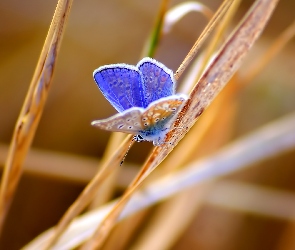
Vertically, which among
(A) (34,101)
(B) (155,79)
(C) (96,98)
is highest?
(B) (155,79)

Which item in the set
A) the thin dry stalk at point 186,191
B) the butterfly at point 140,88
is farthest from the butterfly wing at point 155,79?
the thin dry stalk at point 186,191

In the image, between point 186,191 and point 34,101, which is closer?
point 34,101

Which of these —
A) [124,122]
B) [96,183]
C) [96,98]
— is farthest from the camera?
[96,98]

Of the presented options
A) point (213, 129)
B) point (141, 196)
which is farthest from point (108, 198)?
point (213, 129)

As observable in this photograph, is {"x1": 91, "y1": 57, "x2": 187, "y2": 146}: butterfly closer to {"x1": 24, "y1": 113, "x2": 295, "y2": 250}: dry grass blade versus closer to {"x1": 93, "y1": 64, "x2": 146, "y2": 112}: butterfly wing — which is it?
{"x1": 93, "y1": 64, "x2": 146, "y2": 112}: butterfly wing

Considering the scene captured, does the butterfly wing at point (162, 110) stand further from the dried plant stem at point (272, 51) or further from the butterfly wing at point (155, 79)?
the dried plant stem at point (272, 51)

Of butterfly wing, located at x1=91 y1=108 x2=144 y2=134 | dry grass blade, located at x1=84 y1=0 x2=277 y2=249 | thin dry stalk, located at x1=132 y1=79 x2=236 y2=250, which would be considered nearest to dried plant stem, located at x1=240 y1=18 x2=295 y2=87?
thin dry stalk, located at x1=132 y1=79 x2=236 y2=250

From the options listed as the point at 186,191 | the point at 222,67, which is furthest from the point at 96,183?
the point at 186,191

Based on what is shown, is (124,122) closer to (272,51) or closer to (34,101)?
(34,101)

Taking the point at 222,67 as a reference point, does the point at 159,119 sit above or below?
below
